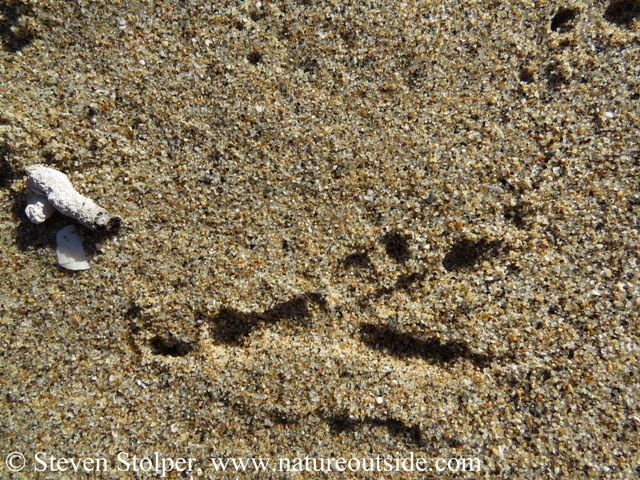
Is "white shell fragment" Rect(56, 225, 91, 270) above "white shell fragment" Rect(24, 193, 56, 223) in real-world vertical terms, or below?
below

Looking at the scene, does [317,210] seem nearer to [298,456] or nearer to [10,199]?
[298,456]

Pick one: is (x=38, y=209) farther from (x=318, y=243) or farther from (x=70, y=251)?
(x=318, y=243)

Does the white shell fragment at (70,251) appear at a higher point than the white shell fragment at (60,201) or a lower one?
lower

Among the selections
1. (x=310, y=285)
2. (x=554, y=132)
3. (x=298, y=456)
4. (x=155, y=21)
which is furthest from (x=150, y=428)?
(x=554, y=132)
